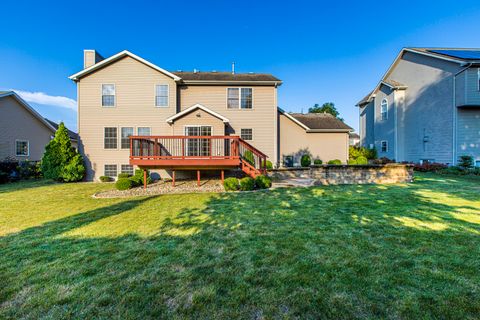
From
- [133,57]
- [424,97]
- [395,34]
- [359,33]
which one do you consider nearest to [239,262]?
[133,57]

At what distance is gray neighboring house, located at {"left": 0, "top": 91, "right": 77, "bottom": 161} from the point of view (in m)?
15.3

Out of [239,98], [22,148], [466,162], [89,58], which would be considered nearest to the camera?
[89,58]

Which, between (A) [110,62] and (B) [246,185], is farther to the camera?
(A) [110,62]

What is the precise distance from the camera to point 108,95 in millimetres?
12508

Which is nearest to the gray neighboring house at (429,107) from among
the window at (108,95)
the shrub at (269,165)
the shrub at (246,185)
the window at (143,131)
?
the shrub at (269,165)

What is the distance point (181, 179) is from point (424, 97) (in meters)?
18.7

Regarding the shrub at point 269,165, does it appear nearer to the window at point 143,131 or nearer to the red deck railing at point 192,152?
the red deck railing at point 192,152

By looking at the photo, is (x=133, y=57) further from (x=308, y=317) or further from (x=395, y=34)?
(x=395, y=34)

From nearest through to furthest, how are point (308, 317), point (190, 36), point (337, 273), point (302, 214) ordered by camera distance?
point (308, 317)
point (337, 273)
point (302, 214)
point (190, 36)

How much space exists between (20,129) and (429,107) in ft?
103

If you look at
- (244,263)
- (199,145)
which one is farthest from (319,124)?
(244,263)

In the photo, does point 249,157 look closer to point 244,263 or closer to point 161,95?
point 161,95

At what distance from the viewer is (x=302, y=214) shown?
521 cm

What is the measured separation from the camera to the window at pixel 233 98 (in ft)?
43.8
